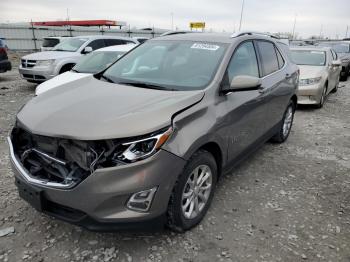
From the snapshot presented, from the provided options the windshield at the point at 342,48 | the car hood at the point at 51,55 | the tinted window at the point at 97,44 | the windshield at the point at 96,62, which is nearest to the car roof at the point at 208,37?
the windshield at the point at 96,62

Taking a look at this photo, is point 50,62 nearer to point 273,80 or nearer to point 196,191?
point 273,80

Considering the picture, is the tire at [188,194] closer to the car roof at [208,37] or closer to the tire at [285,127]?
the car roof at [208,37]

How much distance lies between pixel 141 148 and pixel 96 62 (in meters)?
5.98

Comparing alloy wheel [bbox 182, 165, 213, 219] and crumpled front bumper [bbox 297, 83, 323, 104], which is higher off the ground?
alloy wheel [bbox 182, 165, 213, 219]

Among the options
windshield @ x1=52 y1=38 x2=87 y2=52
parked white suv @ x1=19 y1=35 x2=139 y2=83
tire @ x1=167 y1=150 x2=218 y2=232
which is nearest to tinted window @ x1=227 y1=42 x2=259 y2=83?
tire @ x1=167 y1=150 x2=218 y2=232

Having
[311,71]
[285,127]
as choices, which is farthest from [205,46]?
[311,71]

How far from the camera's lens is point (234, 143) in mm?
3406

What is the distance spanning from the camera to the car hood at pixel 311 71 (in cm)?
Answer: 802

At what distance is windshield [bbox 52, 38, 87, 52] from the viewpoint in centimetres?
1056

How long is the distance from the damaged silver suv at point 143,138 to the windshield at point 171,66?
Result: 1 centimetres

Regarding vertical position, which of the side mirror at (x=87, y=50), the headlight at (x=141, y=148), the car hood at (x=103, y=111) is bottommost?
the side mirror at (x=87, y=50)

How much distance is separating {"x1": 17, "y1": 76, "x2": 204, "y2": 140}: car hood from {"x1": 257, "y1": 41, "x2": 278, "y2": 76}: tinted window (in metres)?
1.71

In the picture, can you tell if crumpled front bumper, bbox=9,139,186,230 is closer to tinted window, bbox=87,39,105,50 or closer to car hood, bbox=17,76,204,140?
car hood, bbox=17,76,204,140

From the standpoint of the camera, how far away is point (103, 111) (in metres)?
2.60
